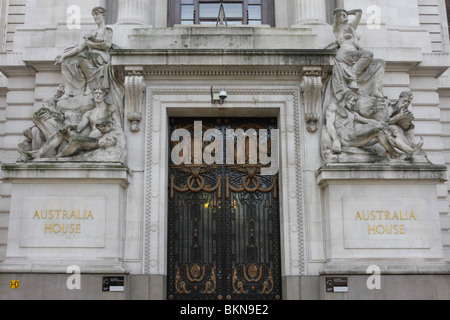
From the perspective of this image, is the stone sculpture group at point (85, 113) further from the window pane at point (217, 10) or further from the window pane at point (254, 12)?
the window pane at point (254, 12)

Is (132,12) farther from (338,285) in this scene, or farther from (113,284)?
(338,285)

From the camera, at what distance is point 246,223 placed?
46.4ft

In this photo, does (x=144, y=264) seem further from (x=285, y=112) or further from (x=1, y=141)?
(x=1, y=141)

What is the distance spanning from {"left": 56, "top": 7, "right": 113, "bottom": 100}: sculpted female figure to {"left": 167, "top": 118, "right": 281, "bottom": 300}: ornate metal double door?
2619 millimetres

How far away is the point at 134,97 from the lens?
13844 mm

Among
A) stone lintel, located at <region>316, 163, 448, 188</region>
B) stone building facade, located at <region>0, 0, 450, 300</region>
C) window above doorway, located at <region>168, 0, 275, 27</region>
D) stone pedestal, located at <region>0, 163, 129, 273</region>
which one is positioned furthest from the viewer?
window above doorway, located at <region>168, 0, 275, 27</region>

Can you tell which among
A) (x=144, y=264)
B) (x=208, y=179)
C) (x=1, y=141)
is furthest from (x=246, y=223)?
(x=1, y=141)

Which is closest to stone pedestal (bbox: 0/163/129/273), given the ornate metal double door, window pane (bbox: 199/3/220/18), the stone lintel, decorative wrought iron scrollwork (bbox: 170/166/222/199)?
decorative wrought iron scrollwork (bbox: 170/166/222/199)

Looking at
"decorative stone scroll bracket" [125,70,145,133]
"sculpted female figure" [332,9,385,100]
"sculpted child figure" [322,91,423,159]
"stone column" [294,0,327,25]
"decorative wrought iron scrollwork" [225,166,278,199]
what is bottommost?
"decorative wrought iron scrollwork" [225,166,278,199]

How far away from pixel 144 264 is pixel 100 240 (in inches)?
52.2

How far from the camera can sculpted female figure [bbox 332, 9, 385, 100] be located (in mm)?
14008

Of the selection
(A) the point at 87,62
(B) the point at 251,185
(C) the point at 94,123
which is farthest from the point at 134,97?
(B) the point at 251,185

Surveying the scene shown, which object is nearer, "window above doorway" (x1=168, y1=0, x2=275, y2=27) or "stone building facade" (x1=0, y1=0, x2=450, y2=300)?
"stone building facade" (x1=0, y1=0, x2=450, y2=300)

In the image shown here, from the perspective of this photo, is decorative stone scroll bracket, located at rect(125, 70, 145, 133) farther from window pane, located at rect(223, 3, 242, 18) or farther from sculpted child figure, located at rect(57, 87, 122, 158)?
window pane, located at rect(223, 3, 242, 18)
